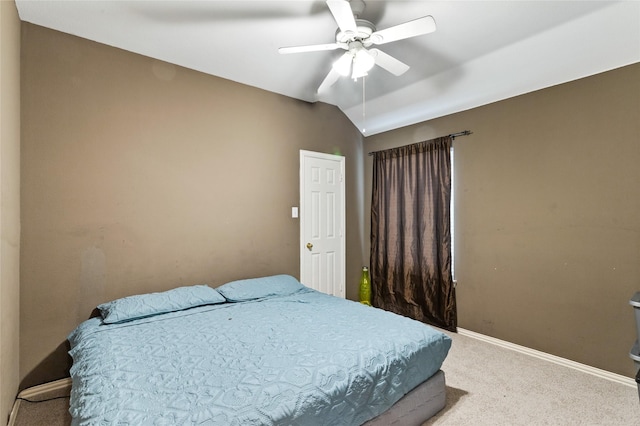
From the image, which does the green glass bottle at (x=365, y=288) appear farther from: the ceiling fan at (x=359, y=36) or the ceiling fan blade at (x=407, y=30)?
the ceiling fan blade at (x=407, y=30)

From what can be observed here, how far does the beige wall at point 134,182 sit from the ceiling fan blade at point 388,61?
4.90ft

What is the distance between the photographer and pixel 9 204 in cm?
186

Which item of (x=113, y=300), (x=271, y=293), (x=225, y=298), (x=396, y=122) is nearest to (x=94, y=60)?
(x=113, y=300)

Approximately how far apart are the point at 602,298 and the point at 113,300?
3.86 metres

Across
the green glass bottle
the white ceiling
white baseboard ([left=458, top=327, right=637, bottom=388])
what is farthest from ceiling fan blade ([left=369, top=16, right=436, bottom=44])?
the green glass bottle

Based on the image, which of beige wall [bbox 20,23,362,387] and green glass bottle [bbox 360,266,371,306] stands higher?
beige wall [bbox 20,23,362,387]

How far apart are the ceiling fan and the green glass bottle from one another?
260 centimetres

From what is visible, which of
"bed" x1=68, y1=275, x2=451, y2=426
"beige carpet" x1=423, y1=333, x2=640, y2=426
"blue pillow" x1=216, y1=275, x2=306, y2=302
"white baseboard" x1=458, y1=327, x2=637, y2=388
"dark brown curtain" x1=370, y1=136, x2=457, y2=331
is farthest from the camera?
"dark brown curtain" x1=370, y1=136, x2=457, y2=331

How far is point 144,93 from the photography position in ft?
9.02

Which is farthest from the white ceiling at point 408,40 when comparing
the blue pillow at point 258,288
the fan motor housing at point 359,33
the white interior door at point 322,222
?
the blue pillow at point 258,288

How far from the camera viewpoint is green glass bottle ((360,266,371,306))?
13.8ft

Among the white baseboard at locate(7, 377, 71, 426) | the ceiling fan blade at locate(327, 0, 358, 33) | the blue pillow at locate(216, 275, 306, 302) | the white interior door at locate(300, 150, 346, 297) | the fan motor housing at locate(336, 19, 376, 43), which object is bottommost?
the white baseboard at locate(7, 377, 71, 426)

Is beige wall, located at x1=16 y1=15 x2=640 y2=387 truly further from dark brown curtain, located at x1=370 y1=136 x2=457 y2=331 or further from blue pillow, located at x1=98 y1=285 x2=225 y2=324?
blue pillow, located at x1=98 y1=285 x2=225 y2=324

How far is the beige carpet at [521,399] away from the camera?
1.97 metres
